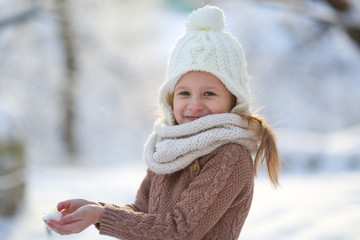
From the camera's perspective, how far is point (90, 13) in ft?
30.2

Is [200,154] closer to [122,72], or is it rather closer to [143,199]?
[143,199]

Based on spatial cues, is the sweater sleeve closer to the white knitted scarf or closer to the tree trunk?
the white knitted scarf

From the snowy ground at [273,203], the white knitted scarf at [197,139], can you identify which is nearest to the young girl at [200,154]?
the white knitted scarf at [197,139]

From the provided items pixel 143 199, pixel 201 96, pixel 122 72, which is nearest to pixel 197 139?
pixel 201 96

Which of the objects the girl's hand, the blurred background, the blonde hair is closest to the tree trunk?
the blurred background

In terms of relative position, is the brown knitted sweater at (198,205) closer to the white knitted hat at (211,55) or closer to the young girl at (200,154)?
the young girl at (200,154)

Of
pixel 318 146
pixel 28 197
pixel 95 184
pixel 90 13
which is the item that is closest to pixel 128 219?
pixel 28 197

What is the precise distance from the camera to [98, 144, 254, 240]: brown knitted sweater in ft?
4.19

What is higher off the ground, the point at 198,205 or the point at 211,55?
the point at 211,55

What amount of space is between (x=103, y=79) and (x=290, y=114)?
4.28m

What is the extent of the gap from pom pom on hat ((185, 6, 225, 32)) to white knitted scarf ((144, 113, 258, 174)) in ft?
1.14

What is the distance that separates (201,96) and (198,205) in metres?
0.40

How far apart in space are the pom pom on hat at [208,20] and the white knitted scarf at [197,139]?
348 millimetres

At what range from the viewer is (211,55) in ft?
4.79
